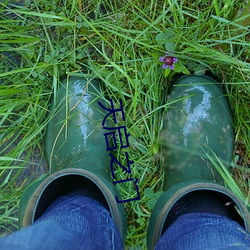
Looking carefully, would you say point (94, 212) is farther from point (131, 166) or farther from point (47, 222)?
point (131, 166)

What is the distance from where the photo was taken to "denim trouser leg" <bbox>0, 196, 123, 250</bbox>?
0.79 metres

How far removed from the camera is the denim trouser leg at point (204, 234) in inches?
36.3

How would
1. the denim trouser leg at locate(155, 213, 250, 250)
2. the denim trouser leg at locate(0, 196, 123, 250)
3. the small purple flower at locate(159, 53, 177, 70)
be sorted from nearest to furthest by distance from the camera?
the denim trouser leg at locate(0, 196, 123, 250)
the denim trouser leg at locate(155, 213, 250, 250)
the small purple flower at locate(159, 53, 177, 70)

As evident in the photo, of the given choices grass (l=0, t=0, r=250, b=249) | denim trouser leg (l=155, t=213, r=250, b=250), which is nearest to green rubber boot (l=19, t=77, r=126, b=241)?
grass (l=0, t=0, r=250, b=249)

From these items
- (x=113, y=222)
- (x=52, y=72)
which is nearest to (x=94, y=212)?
(x=113, y=222)

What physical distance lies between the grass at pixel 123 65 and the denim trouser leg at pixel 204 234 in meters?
0.31

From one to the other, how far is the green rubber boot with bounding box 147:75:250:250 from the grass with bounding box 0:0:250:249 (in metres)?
0.03

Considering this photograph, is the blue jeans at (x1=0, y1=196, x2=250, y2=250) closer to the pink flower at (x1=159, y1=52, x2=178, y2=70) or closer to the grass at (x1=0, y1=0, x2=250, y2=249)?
the grass at (x1=0, y1=0, x2=250, y2=249)

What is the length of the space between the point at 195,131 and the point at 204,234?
471 millimetres

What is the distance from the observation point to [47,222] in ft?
2.86

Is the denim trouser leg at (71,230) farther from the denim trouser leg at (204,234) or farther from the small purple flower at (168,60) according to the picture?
the small purple flower at (168,60)

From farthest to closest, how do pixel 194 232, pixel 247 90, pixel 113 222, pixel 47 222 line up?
pixel 247 90 < pixel 113 222 < pixel 194 232 < pixel 47 222

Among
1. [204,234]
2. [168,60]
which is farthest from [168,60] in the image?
[204,234]

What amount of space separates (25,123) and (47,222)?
582 mm
